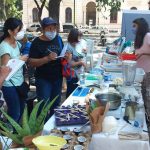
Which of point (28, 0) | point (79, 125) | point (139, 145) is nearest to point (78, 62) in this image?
point (79, 125)

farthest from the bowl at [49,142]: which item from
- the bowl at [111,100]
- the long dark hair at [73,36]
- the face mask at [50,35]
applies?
the long dark hair at [73,36]

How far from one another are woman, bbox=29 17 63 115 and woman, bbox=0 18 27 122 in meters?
0.25

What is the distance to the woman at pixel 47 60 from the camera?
433cm

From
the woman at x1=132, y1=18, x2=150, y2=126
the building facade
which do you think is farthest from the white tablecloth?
the building facade

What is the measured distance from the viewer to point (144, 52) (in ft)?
17.0

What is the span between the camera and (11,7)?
3030cm

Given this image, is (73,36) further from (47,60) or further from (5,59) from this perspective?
(5,59)

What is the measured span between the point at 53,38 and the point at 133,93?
52.1 inches

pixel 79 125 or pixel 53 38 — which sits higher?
pixel 53 38

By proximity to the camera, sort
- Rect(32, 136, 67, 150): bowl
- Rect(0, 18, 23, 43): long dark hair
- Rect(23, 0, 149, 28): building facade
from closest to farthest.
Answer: Rect(32, 136, 67, 150): bowl → Rect(0, 18, 23, 43): long dark hair → Rect(23, 0, 149, 28): building facade

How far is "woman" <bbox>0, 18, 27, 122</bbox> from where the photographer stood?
404 centimetres

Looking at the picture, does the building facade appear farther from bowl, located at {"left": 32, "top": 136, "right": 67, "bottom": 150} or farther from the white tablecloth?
bowl, located at {"left": 32, "top": 136, "right": 67, "bottom": 150}

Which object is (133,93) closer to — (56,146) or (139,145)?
(139,145)

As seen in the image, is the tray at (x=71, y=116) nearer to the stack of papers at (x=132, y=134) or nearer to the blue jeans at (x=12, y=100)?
the stack of papers at (x=132, y=134)
